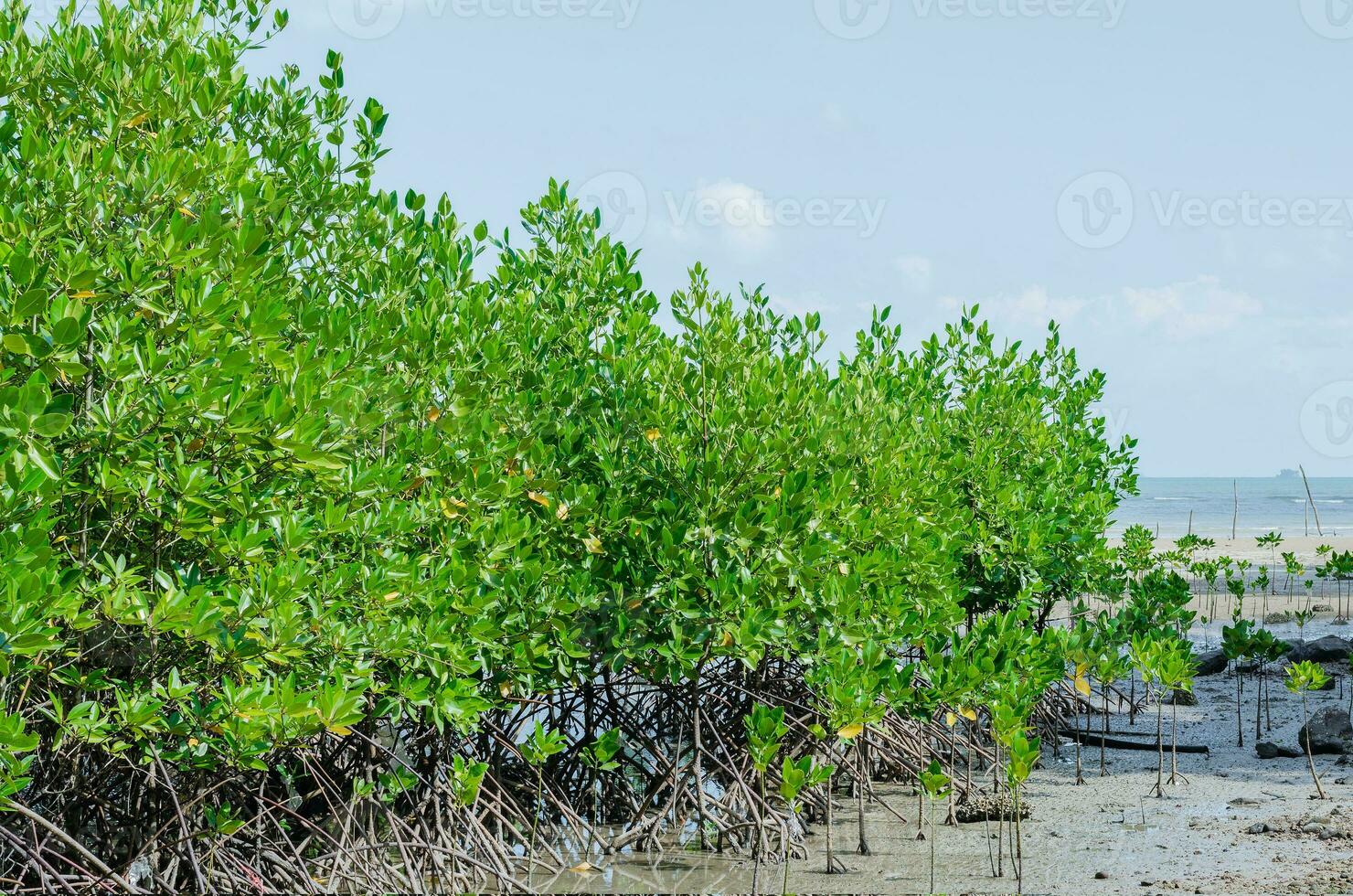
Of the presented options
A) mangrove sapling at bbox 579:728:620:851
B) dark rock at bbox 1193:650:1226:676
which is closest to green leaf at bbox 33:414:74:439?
mangrove sapling at bbox 579:728:620:851

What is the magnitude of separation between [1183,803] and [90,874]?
5505 mm

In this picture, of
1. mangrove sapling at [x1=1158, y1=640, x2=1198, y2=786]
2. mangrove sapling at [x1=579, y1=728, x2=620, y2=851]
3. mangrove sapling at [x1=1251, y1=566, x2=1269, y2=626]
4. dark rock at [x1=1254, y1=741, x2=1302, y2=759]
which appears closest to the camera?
mangrove sapling at [x1=579, y1=728, x2=620, y2=851]

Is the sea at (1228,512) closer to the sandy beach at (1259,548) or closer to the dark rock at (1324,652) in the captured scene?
the sandy beach at (1259,548)

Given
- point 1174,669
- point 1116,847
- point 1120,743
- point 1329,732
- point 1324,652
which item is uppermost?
point 1174,669

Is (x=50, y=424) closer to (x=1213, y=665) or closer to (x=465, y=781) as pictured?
(x=465, y=781)

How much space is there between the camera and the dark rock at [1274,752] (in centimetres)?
744

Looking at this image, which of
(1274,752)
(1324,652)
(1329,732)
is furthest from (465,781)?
(1324,652)

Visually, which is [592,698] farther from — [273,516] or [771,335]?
[273,516]

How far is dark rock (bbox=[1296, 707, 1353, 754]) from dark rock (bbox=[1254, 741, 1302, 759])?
0.08m

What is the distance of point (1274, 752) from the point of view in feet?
24.5

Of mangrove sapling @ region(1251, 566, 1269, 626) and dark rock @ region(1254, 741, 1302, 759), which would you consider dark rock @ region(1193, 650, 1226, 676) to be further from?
dark rock @ region(1254, 741, 1302, 759)

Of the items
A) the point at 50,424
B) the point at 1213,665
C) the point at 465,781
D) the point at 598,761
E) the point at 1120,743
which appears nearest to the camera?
the point at 50,424

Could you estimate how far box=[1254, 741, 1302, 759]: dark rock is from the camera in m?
7.44

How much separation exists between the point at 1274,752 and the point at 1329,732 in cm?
36
